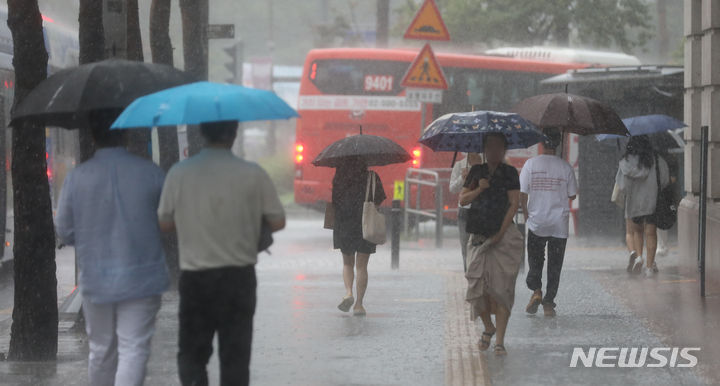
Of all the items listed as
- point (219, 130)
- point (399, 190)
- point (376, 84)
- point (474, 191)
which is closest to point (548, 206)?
point (474, 191)

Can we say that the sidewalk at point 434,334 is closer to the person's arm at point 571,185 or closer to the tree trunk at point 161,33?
the person's arm at point 571,185

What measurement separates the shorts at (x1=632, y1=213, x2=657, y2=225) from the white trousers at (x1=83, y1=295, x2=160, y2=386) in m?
8.06

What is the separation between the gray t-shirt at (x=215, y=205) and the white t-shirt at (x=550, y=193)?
4.68 meters

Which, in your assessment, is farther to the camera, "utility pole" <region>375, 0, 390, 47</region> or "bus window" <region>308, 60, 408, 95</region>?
"utility pole" <region>375, 0, 390, 47</region>

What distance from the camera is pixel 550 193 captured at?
9586mm

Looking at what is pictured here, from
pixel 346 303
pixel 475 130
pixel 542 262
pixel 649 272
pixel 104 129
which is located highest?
pixel 104 129

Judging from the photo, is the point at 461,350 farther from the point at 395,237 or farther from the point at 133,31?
the point at 395,237

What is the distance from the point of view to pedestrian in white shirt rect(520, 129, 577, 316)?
958cm

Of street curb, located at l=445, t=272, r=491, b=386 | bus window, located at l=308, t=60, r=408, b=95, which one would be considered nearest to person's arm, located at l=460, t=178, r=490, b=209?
street curb, located at l=445, t=272, r=491, b=386

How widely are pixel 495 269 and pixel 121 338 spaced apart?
10.5 ft

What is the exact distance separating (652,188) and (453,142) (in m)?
4.19

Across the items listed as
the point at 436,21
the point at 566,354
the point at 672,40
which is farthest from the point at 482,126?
the point at 672,40

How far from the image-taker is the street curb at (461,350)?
7.26 meters

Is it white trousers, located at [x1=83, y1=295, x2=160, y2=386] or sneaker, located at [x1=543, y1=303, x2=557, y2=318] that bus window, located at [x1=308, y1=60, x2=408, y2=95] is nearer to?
sneaker, located at [x1=543, y1=303, x2=557, y2=318]
